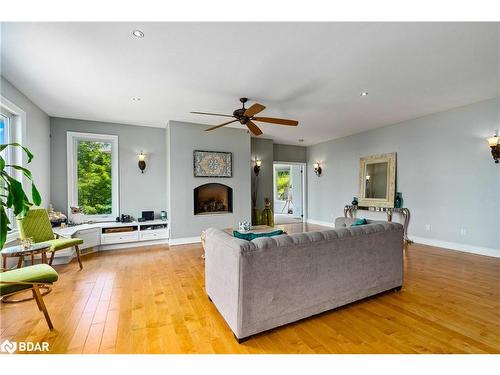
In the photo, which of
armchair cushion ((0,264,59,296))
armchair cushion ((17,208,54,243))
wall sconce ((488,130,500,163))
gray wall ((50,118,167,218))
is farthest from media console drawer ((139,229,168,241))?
wall sconce ((488,130,500,163))

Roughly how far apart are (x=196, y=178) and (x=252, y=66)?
3.07 metres

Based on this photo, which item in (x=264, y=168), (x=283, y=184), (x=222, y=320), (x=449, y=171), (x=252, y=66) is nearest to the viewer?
(x=222, y=320)

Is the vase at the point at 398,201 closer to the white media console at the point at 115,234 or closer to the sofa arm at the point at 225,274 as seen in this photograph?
the sofa arm at the point at 225,274

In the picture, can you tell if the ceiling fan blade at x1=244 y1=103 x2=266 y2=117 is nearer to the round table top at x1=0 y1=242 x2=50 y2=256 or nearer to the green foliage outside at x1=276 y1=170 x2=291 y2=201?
the round table top at x1=0 y1=242 x2=50 y2=256

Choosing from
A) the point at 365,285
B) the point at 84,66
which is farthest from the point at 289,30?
the point at 365,285

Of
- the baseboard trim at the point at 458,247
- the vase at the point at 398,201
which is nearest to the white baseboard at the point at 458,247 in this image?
the baseboard trim at the point at 458,247

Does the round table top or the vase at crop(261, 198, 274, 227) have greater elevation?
the round table top

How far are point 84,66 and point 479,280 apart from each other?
18.5 ft

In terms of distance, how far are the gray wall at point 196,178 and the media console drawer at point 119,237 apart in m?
0.74

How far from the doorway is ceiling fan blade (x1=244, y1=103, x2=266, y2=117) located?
19.2 ft

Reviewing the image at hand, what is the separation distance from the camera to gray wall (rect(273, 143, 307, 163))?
7.80m

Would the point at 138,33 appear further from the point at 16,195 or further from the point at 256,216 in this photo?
the point at 256,216

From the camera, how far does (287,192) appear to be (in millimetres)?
11398

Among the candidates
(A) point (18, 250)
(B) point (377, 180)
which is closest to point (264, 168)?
(B) point (377, 180)
